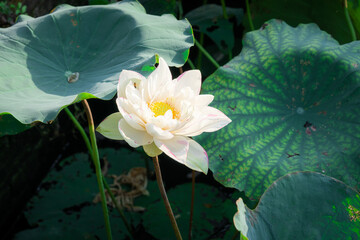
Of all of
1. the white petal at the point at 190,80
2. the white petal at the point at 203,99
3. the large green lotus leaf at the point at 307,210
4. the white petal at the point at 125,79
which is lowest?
the large green lotus leaf at the point at 307,210

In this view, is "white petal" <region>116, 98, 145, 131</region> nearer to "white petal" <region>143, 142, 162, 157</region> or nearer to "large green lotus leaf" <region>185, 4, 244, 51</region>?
"white petal" <region>143, 142, 162, 157</region>

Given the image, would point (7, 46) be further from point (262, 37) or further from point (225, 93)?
point (262, 37)

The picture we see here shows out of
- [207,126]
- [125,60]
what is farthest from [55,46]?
[207,126]

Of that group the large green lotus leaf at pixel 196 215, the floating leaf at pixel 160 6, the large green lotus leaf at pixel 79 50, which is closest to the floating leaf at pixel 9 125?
the large green lotus leaf at pixel 79 50

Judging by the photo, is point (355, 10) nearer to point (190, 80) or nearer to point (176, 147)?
point (190, 80)

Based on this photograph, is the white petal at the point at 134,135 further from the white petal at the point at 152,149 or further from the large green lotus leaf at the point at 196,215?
the large green lotus leaf at the point at 196,215

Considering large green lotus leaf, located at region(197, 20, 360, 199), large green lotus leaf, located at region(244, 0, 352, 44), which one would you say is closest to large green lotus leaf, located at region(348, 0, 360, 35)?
large green lotus leaf, located at region(244, 0, 352, 44)
